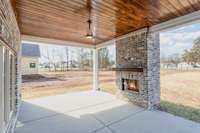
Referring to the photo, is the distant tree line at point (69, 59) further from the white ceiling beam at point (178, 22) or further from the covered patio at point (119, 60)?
the white ceiling beam at point (178, 22)

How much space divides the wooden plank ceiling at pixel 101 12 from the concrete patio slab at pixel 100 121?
9.72ft

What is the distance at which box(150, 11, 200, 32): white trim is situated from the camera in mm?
3623

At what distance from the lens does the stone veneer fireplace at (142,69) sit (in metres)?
4.85

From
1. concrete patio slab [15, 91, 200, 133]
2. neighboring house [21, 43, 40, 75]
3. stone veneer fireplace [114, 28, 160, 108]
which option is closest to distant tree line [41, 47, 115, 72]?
neighboring house [21, 43, 40, 75]

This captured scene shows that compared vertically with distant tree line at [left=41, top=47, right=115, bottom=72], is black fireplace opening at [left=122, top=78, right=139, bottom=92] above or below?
below

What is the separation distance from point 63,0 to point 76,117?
327cm

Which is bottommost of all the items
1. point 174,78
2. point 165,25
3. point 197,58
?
point 174,78

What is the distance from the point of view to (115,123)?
12.3 feet

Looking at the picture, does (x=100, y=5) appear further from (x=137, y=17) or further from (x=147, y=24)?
(x=147, y=24)

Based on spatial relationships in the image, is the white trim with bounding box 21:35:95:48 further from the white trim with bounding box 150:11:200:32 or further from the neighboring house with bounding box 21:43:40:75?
the neighboring house with bounding box 21:43:40:75

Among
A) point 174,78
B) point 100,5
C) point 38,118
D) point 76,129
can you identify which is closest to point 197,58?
point 174,78

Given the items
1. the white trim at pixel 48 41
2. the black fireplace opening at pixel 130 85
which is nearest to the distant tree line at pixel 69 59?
the white trim at pixel 48 41

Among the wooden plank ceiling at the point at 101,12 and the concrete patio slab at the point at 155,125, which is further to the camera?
the concrete patio slab at the point at 155,125

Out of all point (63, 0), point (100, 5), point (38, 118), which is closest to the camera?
point (63, 0)
